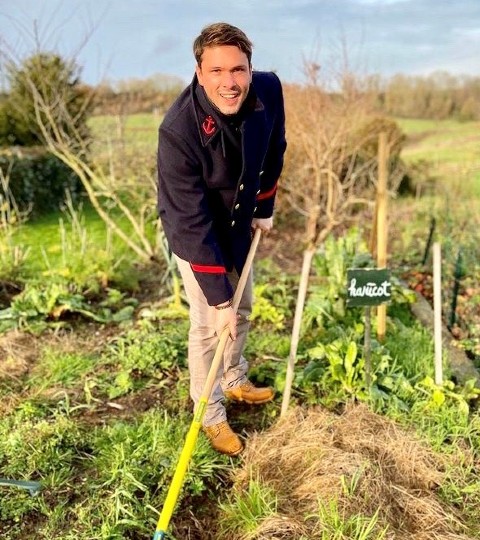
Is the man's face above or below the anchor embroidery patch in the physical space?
above

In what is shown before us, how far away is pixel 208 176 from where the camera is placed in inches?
100

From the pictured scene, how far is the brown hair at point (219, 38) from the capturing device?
2234 mm

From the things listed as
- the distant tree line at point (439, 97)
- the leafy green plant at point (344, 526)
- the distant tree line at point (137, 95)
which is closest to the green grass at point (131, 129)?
the distant tree line at point (137, 95)

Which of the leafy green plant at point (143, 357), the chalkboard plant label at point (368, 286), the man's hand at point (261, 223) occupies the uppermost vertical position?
the man's hand at point (261, 223)

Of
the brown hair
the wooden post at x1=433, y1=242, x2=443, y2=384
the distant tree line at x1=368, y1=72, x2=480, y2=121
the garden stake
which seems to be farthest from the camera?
the distant tree line at x1=368, y1=72, x2=480, y2=121

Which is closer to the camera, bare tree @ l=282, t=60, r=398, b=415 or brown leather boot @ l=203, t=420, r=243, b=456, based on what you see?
brown leather boot @ l=203, t=420, r=243, b=456

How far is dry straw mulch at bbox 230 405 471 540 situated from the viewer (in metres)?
2.39

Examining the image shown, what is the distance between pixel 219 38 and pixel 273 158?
0.92 meters

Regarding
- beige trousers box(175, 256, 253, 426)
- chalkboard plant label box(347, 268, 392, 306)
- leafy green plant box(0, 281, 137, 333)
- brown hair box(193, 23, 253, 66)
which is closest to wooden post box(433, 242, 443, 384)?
chalkboard plant label box(347, 268, 392, 306)

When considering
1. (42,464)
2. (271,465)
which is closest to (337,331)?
(271,465)

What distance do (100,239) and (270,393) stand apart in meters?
5.20

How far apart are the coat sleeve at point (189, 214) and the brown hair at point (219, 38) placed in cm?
37

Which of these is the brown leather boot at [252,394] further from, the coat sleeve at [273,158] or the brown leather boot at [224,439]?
the coat sleeve at [273,158]

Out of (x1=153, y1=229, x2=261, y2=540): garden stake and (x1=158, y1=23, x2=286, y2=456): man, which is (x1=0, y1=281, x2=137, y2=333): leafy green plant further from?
(x1=153, y1=229, x2=261, y2=540): garden stake
